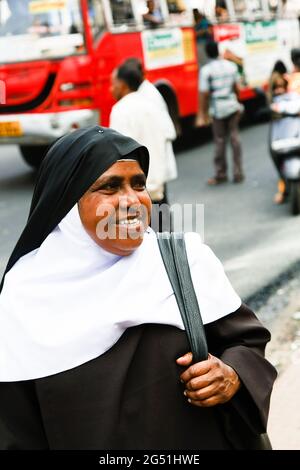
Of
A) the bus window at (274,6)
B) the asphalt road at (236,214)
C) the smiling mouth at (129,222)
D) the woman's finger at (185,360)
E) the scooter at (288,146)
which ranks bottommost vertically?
the asphalt road at (236,214)

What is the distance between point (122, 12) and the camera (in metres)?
10.1

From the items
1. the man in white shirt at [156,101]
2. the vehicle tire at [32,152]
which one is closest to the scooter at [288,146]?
the man in white shirt at [156,101]

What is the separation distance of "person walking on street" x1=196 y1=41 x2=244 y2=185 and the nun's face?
753 centimetres

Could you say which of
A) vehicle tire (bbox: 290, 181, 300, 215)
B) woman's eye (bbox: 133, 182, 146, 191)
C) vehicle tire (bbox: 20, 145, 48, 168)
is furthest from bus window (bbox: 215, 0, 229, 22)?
woman's eye (bbox: 133, 182, 146, 191)

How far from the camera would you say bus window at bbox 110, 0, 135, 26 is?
986cm

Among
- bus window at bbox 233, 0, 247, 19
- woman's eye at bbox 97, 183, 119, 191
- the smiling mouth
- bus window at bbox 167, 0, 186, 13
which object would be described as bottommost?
bus window at bbox 233, 0, 247, 19

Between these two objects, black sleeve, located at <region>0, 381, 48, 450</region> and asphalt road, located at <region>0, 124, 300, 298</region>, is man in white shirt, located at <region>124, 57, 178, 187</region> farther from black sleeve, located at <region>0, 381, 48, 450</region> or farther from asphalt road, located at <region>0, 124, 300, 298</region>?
black sleeve, located at <region>0, 381, 48, 450</region>

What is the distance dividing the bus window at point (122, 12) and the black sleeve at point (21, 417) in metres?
8.53

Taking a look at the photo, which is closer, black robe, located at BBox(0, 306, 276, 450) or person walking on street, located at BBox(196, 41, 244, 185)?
black robe, located at BBox(0, 306, 276, 450)

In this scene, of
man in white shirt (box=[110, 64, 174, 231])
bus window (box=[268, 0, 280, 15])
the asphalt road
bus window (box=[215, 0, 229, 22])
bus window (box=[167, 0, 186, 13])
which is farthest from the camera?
bus window (box=[268, 0, 280, 15])

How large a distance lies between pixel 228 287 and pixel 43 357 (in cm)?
51

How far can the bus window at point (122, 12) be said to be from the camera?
9.86m

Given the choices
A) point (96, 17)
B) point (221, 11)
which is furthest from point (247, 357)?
point (221, 11)

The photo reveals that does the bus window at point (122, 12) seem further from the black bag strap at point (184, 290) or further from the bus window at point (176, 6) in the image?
the black bag strap at point (184, 290)
